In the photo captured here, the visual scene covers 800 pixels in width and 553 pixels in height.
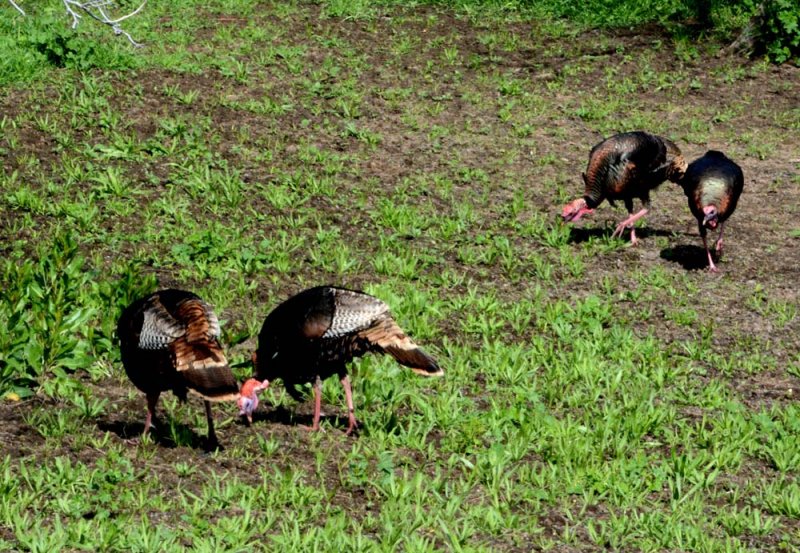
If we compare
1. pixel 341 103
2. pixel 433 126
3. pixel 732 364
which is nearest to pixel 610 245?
pixel 732 364

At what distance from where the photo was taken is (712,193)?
10195 mm

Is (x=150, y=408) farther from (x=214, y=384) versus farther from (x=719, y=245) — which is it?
(x=719, y=245)

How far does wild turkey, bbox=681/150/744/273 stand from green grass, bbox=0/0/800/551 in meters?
0.45

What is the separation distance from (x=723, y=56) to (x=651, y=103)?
213cm

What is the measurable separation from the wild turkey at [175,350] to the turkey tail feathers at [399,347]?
38.1 inches

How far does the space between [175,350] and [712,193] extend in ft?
19.2

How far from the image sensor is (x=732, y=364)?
27.2ft

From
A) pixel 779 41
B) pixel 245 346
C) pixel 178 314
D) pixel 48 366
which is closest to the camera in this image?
pixel 178 314

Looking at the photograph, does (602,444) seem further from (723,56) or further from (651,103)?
(723,56)

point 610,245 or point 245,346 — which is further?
point 610,245

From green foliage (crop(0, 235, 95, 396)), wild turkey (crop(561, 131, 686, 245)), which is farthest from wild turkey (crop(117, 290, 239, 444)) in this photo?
wild turkey (crop(561, 131, 686, 245))

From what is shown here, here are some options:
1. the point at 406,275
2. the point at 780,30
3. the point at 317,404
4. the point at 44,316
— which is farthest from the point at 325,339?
the point at 780,30

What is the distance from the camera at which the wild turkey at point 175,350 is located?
5973 mm

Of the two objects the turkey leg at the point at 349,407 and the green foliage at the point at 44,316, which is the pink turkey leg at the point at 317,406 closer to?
the turkey leg at the point at 349,407
